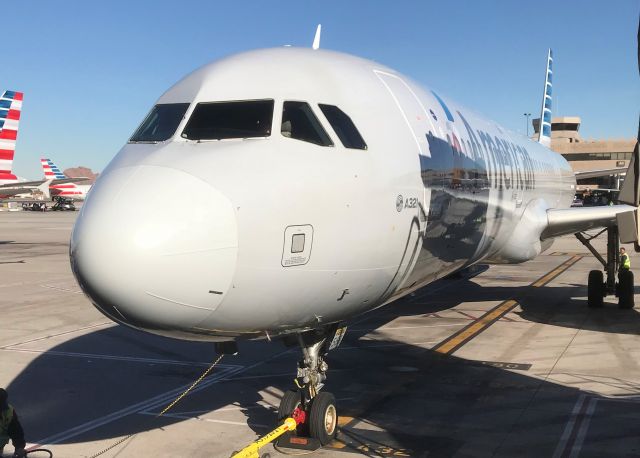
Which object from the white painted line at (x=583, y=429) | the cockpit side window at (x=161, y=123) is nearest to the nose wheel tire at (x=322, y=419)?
the white painted line at (x=583, y=429)

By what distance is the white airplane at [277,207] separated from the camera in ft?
16.9

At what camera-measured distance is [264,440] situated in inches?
294

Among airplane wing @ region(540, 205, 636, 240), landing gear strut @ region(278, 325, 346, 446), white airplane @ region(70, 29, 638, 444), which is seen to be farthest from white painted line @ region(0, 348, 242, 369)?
airplane wing @ region(540, 205, 636, 240)

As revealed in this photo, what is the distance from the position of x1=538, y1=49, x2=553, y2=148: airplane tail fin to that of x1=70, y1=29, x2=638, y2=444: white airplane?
2392cm

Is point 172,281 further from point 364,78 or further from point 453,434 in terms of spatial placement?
point 453,434

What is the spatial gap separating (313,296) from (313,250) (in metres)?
0.48

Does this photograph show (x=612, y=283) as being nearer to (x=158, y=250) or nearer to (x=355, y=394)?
(x=355, y=394)

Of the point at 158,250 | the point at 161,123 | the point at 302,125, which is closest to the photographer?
the point at 158,250

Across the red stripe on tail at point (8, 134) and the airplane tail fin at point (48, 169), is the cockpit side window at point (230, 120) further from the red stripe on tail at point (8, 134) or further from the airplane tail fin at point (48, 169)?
the airplane tail fin at point (48, 169)

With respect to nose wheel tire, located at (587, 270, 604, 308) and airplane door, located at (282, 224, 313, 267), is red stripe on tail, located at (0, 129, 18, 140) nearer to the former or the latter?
nose wheel tire, located at (587, 270, 604, 308)

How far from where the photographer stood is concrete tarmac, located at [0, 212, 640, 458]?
8.30 metres

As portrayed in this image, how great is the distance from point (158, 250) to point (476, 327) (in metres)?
11.9

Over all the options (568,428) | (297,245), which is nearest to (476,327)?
(568,428)

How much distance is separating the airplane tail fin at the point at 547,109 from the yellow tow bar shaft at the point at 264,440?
2661cm
